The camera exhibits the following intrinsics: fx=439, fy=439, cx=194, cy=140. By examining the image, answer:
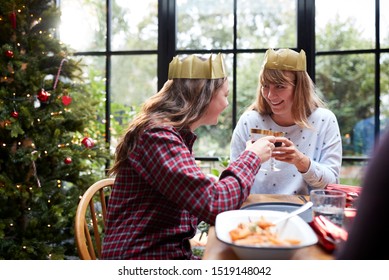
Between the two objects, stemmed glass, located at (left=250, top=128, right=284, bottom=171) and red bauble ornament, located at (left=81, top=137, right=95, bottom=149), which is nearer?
stemmed glass, located at (left=250, top=128, right=284, bottom=171)

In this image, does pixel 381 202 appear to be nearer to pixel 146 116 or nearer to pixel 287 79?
pixel 146 116

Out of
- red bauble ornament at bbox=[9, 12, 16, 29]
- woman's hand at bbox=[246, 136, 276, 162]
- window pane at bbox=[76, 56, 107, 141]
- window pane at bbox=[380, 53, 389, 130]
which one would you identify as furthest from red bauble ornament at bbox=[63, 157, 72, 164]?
window pane at bbox=[380, 53, 389, 130]

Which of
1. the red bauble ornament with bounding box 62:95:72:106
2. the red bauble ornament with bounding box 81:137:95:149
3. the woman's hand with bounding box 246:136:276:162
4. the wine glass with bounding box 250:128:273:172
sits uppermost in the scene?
the red bauble ornament with bounding box 62:95:72:106

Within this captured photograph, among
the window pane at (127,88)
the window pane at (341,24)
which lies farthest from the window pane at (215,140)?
the window pane at (341,24)

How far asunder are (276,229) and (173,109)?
48 centimetres

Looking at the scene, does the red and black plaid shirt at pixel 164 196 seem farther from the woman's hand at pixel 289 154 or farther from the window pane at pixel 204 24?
the window pane at pixel 204 24

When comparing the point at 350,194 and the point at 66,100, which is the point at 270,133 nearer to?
the point at 350,194

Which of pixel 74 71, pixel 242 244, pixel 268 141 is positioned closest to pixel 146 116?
pixel 268 141

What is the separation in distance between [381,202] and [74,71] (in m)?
2.36

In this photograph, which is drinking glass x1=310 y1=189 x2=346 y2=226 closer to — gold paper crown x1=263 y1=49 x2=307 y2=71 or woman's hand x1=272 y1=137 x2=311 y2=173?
woman's hand x1=272 y1=137 x2=311 y2=173

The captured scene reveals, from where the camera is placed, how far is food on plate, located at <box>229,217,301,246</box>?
2.57 feet

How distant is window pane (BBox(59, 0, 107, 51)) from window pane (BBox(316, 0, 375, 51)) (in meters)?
1.33

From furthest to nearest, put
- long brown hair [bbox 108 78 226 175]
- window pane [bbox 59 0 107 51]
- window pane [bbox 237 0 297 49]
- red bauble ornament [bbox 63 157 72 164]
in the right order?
window pane [bbox 59 0 107 51]
window pane [bbox 237 0 297 49]
red bauble ornament [bbox 63 157 72 164]
long brown hair [bbox 108 78 226 175]
